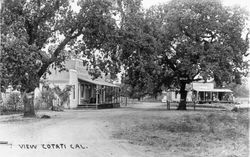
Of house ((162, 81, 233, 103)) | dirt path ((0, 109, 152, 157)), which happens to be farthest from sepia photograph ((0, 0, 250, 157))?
house ((162, 81, 233, 103))

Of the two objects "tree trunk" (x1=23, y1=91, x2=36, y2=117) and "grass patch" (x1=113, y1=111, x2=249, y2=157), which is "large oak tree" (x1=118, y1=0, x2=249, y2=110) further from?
"grass patch" (x1=113, y1=111, x2=249, y2=157)

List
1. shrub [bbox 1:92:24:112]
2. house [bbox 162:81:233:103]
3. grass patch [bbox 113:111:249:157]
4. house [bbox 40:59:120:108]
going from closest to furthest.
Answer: grass patch [bbox 113:111:249:157]
shrub [bbox 1:92:24:112]
house [bbox 40:59:120:108]
house [bbox 162:81:233:103]

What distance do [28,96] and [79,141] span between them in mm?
12024

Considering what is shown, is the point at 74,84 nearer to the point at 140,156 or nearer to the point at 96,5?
the point at 96,5

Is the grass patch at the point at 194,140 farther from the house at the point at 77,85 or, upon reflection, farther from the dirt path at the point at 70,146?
the house at the point at 77,85

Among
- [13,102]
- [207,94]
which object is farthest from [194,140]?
[207,94]

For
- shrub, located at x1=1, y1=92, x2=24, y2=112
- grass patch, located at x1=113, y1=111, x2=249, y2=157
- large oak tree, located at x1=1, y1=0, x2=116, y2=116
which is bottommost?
grass patch, located at x1=113, y1=111, x2=249, y2=157

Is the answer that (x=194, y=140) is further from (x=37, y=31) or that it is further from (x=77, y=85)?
(x=77, y=85)

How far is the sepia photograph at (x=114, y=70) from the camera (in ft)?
40.7

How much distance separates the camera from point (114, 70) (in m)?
25.7

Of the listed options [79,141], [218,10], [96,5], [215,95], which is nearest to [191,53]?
[218,10]

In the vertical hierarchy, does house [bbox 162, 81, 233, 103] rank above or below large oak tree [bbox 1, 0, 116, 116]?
below

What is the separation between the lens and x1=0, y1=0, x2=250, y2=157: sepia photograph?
1240 cm

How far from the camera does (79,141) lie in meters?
12.3
